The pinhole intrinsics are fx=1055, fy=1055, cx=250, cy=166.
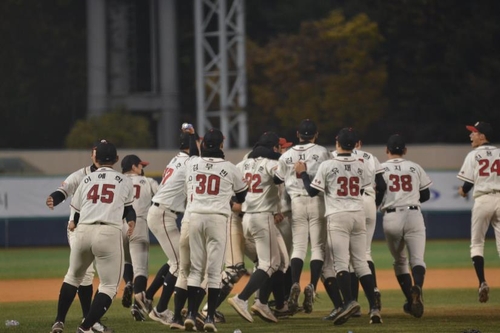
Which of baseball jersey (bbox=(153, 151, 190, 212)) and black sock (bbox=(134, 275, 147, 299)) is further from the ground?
baseball jersey (bbox=(153, 151, 190, 212))

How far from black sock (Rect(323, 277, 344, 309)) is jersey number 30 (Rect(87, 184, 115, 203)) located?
3.16m

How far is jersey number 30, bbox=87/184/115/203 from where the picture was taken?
10406mm

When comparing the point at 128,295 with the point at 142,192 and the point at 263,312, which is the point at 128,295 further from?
the point at 263,312

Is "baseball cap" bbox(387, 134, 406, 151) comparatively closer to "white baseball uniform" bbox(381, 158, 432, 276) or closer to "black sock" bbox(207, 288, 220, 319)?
"white baseball uniform" bbox(381, 158, 432, 276)

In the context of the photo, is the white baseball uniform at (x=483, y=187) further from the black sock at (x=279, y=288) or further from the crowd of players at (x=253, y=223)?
the black sock at (x=279, y=288)

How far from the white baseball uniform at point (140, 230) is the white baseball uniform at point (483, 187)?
4090 millimetres

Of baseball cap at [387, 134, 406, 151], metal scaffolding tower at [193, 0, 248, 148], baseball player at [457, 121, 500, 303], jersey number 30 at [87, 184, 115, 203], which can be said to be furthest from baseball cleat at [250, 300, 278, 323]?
metal scaffolding tower at [193, 0, 248, 148]

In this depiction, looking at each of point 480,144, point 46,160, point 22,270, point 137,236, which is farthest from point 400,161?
point 46,160

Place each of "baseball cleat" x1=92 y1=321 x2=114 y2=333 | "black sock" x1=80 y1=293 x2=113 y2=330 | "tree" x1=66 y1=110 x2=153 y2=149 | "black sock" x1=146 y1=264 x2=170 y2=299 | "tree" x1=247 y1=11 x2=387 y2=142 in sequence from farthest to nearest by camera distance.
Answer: "tree" x1=247 y1=11 x2=387 y2=142 → "tree" x1=66 y1=110 x2=153 y2=149 → "black sock" x1=146 y1=264 x2=170 y2=299 → "baseball cleat" x1=92 y1=321 x2=114 y2=333 → "black sock" x1=80 y1=293 x2=113 y2=330

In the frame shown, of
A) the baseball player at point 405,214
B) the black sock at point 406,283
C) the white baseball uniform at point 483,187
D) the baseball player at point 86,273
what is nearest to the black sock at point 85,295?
the baseball player at point 86,273

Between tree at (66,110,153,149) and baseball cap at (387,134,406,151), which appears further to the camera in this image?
tree at (66,110,153,149)

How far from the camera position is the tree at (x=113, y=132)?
35938 millimetres

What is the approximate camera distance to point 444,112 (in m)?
40.1

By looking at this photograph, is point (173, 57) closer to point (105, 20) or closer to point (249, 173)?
point (105, 20)
